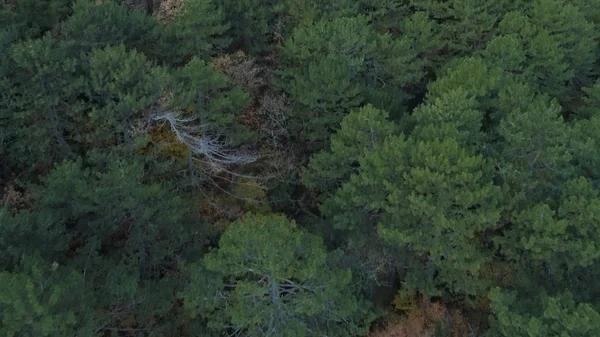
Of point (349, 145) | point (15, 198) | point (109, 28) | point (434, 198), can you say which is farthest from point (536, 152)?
point (15, 198)

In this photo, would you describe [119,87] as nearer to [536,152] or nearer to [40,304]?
[40,304]

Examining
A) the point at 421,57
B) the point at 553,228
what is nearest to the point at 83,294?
the point at 553,228

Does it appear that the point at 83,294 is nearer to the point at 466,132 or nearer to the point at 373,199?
the point at 373,199

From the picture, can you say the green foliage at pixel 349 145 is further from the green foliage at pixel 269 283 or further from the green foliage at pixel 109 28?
the green foliage at pixel 109 28

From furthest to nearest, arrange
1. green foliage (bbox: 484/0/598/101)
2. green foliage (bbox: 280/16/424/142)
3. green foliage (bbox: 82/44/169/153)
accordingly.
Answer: green foliage (bbox: 484/0/598/101), green foliage (bbox: 280/16/424/142), green foliage (bbox: 82/44/169/153)

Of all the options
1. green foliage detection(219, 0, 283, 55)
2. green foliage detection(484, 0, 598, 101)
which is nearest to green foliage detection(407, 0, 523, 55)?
green foliage detection(484, 0, 598, 101)

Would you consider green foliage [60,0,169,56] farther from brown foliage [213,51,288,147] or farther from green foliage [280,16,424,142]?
green foliage [280,16,424,142]
